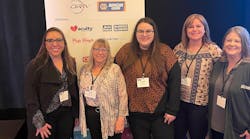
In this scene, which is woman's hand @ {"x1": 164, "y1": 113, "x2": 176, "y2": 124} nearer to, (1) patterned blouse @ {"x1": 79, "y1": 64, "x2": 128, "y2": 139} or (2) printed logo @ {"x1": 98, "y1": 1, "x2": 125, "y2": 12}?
(1) patterned blouse @ {"x1": 79, "y1": 64, "x2": 128, "y2": 139}

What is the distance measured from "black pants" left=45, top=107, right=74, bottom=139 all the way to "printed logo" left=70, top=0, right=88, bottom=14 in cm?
106

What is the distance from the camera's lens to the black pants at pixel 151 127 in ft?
8.67

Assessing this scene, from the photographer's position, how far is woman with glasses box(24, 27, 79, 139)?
8.28 ft

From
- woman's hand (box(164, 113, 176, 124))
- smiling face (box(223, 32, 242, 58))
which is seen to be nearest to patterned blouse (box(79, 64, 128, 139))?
woman's hand (box(164, 113, 176, 124))

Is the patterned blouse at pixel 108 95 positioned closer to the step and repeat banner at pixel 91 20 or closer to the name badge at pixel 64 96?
the name badge at pixel 64 96

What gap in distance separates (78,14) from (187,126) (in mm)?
1585

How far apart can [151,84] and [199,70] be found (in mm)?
443

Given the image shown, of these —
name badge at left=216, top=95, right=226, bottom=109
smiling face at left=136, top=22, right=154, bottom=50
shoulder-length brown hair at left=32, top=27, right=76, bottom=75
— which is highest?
smiling face at left=136, top=22, right=154, bottom=50

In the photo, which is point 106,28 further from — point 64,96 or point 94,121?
point 94,121

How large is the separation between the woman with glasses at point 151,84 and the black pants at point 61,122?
571 millimetres

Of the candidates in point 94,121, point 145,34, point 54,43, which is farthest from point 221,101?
point 54,43

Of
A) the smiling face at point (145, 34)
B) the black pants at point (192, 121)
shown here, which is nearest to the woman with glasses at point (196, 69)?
the black pants at point (192, 121)

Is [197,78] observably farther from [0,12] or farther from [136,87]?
[0,12]

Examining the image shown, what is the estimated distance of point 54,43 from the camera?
2543mm
